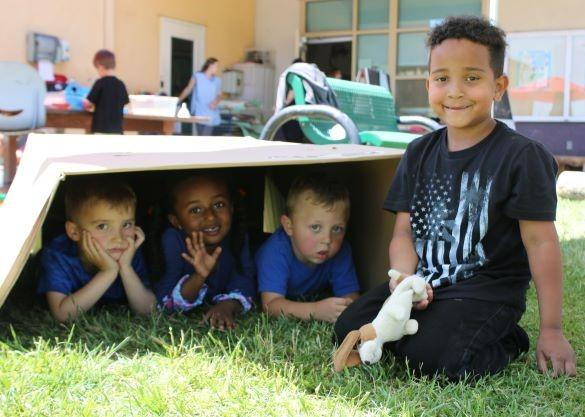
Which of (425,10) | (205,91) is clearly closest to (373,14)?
(425,10)

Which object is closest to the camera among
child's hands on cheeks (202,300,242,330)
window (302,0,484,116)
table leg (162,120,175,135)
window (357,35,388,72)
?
child's hands on cheeks (202,300,242,330)

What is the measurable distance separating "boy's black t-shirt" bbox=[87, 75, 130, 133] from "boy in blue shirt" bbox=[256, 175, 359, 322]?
3743 millimetres

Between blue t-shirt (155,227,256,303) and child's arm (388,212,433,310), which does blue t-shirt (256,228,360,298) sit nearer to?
blue t-shirt (155,227,256,303)

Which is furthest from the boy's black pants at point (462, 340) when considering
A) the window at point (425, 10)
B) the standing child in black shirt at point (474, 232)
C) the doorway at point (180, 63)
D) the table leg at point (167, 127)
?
the window at point (425, 10)

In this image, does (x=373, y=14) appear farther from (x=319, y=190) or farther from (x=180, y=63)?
(x=319, y=190)

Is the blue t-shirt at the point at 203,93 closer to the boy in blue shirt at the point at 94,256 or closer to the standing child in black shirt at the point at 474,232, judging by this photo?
the boy in blue shirt at the point at 94,256

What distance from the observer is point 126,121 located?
656 cm

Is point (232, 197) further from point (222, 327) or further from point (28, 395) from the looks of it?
point (28, 395)

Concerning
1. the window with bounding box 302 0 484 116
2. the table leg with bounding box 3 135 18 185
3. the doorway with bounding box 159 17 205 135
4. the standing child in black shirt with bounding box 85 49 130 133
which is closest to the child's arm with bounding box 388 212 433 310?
the standing child in black shirt with bounding box 85 49 130 133

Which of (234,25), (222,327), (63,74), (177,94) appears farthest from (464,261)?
(234,25)

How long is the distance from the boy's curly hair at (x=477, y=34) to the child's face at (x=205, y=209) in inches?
35.3

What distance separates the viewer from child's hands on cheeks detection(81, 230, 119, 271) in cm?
213

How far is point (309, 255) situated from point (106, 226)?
641 mm

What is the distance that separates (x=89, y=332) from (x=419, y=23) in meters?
10.1
